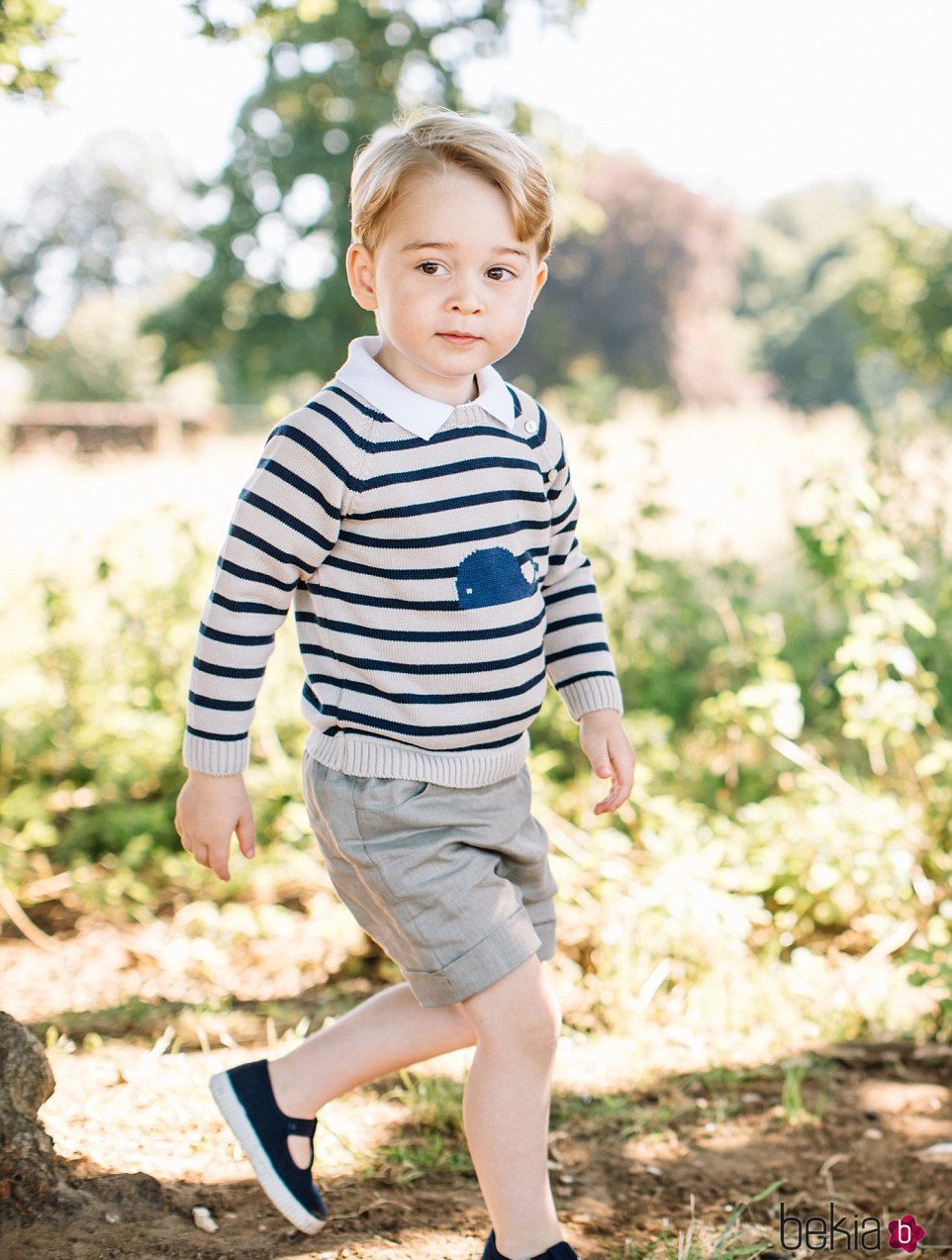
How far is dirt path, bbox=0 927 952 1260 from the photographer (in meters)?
1.80

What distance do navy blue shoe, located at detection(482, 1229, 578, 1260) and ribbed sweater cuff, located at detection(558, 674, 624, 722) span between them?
2.53 ft

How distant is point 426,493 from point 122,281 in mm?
63673

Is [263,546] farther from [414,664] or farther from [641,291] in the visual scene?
[641,291]

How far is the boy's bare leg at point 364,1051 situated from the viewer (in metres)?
1.82

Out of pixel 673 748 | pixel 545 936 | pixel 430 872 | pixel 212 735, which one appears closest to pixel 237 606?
pixel 212 735

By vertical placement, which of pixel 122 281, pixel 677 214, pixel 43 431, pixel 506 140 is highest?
pixel 122 281

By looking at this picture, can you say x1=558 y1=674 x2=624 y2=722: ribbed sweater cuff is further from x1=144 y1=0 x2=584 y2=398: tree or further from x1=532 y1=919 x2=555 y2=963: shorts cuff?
x1=144 y1=0 x2=584 y2=398: tree

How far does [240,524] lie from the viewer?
1.60m

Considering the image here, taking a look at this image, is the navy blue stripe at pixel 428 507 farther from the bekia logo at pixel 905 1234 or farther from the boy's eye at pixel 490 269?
the bekia logo at pixel 905 1234

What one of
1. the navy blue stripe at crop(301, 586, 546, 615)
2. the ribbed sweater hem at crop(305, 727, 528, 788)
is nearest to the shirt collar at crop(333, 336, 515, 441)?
the navy blue stripe at crop(301, 586, 546, 615)

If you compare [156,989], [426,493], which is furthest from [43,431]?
[426,493]

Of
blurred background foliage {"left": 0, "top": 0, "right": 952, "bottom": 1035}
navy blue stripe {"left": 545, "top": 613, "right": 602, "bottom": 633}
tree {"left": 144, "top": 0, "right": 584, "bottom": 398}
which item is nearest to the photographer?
navy blue stripe {"left": 545, "top": 613, "right": 602, "bottom": 633}

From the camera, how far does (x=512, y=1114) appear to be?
161 centimetres

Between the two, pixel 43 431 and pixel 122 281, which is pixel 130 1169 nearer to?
pixel 43 431
